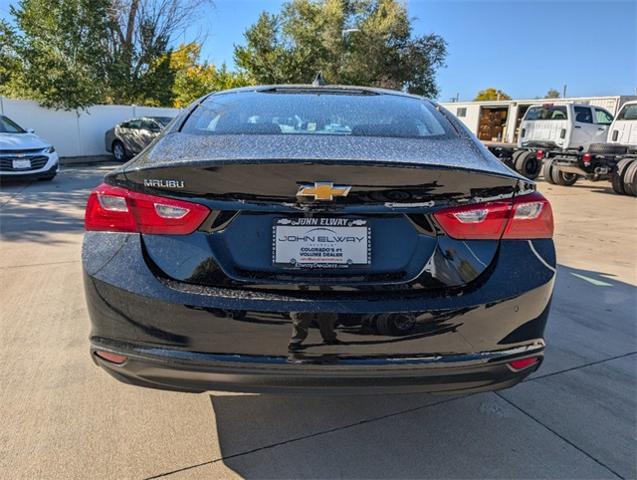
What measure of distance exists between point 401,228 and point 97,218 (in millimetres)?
1115

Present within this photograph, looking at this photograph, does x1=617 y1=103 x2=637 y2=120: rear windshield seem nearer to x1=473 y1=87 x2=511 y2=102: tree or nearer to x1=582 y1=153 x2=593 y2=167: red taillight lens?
x1=582 y1=153 x2=593 y2=167: red taillight lens

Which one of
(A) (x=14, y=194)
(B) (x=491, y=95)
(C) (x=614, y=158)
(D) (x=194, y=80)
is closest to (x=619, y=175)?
(C) (x=614, y=158)

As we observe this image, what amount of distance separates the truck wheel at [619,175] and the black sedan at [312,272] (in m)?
12.1

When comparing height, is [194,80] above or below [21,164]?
above

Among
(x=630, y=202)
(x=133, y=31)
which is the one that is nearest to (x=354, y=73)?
(x=133, y=31)

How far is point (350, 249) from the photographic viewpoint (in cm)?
170

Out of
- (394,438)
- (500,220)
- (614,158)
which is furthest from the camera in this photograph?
(614,158)

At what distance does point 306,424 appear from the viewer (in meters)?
2.33

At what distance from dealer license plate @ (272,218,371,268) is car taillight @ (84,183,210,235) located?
0.92 feet

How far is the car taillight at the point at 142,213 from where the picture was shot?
169 centimetres

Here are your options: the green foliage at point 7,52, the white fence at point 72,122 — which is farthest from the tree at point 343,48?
the green foliage at point 7,52

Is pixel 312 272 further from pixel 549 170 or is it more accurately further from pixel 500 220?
pixel 549 170

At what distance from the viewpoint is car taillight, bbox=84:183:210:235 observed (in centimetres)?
169

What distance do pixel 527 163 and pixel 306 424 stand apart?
44.7 feet
